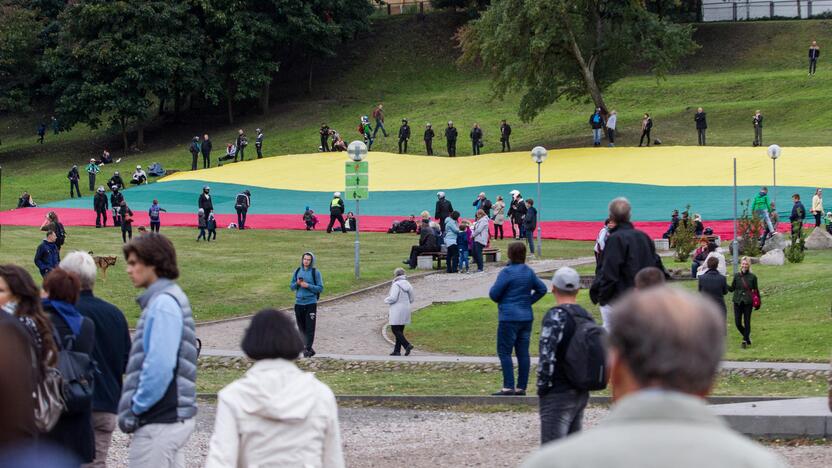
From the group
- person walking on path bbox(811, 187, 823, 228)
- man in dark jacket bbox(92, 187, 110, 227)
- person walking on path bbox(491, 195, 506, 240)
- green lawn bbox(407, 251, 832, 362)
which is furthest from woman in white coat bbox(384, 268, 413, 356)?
man in dark jacket bbox(92, 187, 110, 227)

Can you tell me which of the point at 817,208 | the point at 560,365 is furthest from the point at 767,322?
the point at 817,208

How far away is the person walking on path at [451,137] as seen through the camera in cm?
5566

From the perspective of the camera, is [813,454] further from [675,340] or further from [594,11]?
[594,11]

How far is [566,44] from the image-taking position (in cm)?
5341

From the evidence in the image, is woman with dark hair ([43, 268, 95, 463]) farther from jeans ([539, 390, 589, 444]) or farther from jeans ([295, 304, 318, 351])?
jeans ([295, 304, 318, 351])

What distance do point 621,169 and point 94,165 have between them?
2319cm

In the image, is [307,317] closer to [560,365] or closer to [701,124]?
[560,365]

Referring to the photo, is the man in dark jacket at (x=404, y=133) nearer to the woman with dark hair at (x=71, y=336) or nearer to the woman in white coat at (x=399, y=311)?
the woman in white coat at (x=399, y=311)

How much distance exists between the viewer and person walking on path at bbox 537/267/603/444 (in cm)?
873

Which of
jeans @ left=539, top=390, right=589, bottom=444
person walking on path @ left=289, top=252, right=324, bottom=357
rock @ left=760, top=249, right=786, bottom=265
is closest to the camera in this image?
jeans @ left=539, top=390, right=589, bottom=444

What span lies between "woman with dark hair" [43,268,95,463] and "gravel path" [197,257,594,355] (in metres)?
13.9

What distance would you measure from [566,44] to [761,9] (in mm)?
25114

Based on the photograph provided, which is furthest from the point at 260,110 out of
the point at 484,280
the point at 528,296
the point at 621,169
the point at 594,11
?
the point at 528,296

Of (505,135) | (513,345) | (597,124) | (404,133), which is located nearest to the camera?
(513,345)
